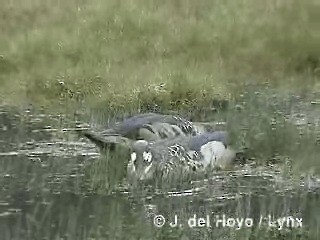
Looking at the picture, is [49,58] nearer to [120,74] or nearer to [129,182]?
[120,74]

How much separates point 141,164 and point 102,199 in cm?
14

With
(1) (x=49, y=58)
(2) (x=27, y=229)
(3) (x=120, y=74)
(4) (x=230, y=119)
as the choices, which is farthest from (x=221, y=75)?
(2) (x=27, y=229)

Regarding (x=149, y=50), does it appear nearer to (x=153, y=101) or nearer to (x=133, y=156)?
(x=153, y=101)

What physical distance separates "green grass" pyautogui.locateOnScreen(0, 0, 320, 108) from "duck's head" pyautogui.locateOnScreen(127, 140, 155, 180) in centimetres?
14

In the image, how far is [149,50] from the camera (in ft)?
8.19

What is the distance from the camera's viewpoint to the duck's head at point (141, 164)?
8.06 ft

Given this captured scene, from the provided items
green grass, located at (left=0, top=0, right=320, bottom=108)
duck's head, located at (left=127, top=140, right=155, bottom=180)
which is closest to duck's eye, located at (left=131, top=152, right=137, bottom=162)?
duck's head, located at (left=127, top=140, right=155, bottom=180)

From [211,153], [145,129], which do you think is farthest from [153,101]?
[211,153]

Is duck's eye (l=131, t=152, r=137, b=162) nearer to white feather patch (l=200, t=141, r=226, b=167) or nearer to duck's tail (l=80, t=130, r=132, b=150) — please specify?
duck's tail (l=80, t=130, r=132, b=150)

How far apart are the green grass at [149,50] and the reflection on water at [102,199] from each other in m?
0.11

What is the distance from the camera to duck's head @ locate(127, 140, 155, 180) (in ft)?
8.06

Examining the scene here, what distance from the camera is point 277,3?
2.52m

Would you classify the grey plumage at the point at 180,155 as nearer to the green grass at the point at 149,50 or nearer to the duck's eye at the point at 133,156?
the duck's eye at the point at 133,156

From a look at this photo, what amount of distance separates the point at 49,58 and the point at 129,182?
40cm
